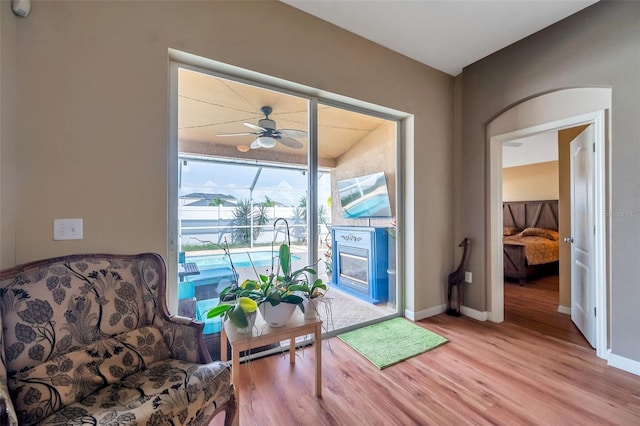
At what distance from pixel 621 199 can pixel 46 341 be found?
3755mm

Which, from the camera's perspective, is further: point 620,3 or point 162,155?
point 620,3

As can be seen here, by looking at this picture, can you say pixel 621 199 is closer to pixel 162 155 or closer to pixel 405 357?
pixel 405 357

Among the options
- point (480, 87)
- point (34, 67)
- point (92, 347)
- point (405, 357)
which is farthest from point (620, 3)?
point (92, 347)

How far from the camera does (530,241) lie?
4.72m

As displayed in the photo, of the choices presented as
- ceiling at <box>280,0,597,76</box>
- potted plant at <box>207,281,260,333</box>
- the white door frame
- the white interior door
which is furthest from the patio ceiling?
the white interior door

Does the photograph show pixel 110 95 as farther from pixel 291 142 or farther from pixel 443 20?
pixel 443 20

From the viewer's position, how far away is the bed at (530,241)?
444 cm

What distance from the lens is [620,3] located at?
203cm

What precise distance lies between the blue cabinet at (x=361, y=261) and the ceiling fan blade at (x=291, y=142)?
3.86 ft

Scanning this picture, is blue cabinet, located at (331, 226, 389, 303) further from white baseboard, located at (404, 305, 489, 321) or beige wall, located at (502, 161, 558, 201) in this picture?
beige wall, located at (502, 161, 558, 201)

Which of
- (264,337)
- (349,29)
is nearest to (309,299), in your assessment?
(264,337)

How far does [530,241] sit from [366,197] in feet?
11.5

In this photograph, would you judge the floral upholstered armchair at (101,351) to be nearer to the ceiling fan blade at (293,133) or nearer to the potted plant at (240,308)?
the potted plant at (240,308)

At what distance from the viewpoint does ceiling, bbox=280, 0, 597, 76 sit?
218 cm
